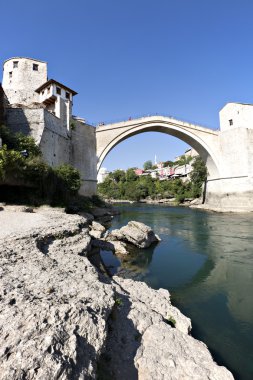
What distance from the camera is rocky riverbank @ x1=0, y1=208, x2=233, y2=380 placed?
1693mm

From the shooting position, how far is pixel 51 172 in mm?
11547

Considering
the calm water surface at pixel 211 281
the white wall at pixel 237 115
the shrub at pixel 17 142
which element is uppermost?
the white wall at pixel 237 115

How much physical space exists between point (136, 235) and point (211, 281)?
3.61 meters

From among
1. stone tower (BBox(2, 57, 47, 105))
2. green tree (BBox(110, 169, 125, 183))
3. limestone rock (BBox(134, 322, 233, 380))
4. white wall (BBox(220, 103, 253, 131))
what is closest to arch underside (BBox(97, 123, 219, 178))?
white wall (BBox(220, 103, 253, 131))

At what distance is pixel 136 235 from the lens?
8852 millimetres

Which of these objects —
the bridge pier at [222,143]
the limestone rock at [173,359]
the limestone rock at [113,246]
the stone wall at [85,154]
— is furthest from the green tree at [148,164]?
the limestone rock at [173,359]

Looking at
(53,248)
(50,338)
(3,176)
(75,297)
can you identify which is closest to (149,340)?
(75,297)

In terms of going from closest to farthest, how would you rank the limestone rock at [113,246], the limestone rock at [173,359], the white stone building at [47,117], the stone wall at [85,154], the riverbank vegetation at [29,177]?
the limestone rock at [173,359]
the limestone rock at [113,246]
the riverbank vegetation at [29,177]
the white stone building at [47,117]
the stone wall at [85,154]

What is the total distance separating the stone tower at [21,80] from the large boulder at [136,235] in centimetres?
Answer: 1716

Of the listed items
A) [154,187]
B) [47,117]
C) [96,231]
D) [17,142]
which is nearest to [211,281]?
[96,231]

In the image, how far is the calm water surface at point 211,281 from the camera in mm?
3400

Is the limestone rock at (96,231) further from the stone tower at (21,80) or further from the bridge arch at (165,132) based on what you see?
the stone tower at (21,80)

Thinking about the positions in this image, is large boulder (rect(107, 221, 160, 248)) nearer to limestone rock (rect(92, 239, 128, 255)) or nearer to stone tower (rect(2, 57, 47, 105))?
limestone rock (rect(92, 239, 128, 255))

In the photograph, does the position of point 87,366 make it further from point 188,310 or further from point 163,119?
point 163,119
